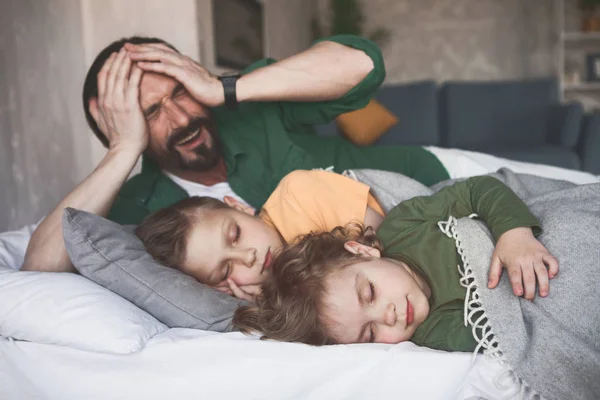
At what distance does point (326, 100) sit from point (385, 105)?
3048mm

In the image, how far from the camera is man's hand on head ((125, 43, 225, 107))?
1.55 metres

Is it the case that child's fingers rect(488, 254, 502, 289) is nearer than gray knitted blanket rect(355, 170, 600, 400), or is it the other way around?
gray knitted blanket rect(355, 170, 600, 400)

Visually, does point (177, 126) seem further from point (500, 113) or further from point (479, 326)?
point (500, 113)

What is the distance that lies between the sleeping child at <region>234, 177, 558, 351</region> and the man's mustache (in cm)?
58

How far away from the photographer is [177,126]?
1.66 m

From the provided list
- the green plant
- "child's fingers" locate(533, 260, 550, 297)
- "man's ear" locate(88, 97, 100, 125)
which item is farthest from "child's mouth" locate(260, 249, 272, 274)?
the green plant

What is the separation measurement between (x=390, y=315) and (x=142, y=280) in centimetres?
54

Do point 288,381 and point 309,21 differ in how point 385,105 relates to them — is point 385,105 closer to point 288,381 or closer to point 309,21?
point 309,21

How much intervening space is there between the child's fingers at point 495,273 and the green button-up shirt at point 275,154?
776mm

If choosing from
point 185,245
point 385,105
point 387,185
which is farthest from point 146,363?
point 385,105

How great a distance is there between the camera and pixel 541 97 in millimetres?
4523

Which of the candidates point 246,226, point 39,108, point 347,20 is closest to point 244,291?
point 246,226

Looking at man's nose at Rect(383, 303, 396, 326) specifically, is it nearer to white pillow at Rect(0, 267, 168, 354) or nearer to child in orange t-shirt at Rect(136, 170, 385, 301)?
child in orange t-shirt at Rect(136, 170, 385, 301)

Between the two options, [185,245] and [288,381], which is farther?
[185,245]
